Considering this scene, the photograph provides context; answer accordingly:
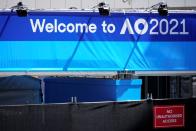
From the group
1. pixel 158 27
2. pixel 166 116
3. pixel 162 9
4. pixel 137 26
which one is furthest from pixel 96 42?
pixel 166 116

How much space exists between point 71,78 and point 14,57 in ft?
6.50

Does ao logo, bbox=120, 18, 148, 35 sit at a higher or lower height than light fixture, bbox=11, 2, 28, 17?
lower

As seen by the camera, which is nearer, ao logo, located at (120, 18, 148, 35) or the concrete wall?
ao logo, located at (120, 18, 148, 35)

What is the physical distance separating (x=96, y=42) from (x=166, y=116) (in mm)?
3102

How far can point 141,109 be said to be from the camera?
10.0 meters

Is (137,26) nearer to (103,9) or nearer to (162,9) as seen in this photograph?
(162,9)

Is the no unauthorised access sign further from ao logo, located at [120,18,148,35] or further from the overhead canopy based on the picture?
ao logo, located at [120,18,148,35]

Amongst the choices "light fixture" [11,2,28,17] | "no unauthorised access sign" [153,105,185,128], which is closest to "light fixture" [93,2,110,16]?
"light fixture" [11,2,28,17]

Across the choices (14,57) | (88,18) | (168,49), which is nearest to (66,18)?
(88,18)

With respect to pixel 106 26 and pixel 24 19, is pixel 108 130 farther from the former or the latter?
pixel 24 19

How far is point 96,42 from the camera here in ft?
38.5

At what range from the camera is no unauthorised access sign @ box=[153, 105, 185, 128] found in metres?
9.98

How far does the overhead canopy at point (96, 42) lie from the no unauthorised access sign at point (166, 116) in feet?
6.65

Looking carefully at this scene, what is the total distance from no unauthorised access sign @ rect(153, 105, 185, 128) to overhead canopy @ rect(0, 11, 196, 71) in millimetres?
2028
